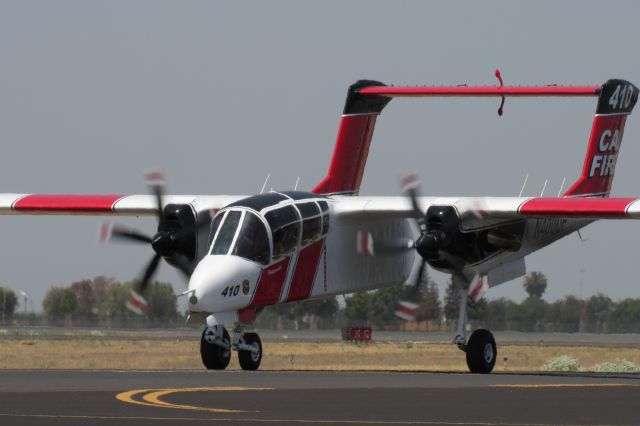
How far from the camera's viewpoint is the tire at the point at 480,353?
34.2m

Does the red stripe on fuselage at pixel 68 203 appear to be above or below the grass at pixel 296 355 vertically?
above

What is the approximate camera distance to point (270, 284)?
105ft

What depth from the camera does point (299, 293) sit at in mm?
33719

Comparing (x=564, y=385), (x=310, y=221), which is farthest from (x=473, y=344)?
(x=564, y=385)

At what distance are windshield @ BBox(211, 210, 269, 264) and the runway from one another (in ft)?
8.47

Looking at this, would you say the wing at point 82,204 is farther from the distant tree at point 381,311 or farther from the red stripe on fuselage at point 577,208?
the distant tree at point 381,311

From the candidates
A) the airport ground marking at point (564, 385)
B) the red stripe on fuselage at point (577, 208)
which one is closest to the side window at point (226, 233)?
the red stripe on fuselage at point (577, 208)

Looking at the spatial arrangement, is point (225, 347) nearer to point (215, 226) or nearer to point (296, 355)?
point (215, 226)

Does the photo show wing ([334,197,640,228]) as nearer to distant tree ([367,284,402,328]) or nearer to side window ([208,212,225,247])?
side window ([208,212,225,247])

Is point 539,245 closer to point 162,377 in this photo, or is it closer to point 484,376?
point 484,376

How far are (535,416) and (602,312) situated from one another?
4881 inches

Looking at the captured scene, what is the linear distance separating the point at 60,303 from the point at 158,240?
112 meters

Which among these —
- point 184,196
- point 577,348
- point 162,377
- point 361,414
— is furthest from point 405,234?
point 577,348

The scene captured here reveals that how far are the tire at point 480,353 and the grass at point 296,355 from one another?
14.1 m
